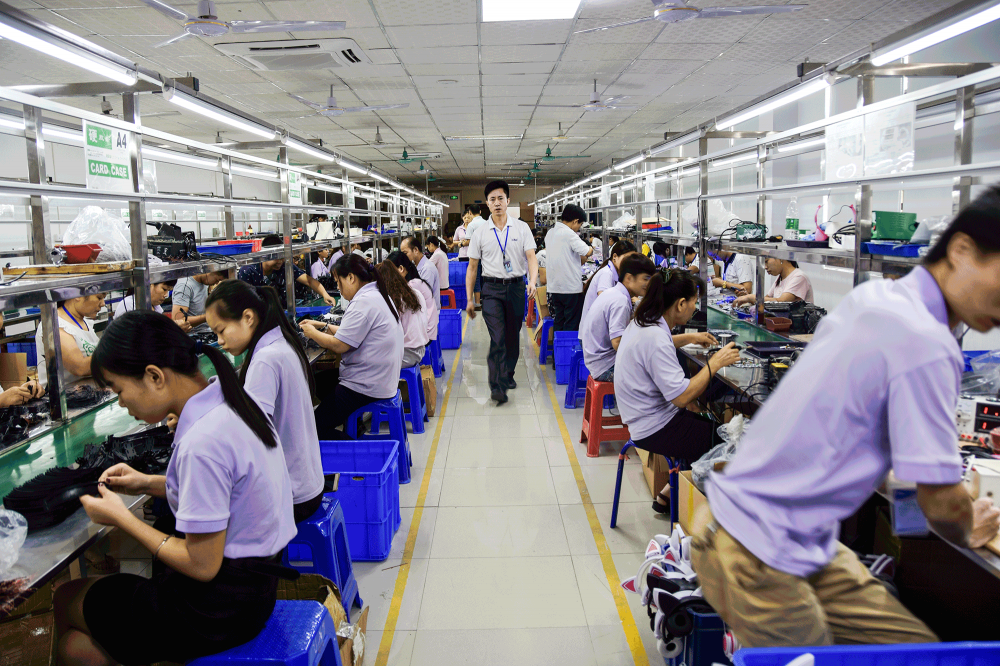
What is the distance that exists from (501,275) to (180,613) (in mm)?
4293

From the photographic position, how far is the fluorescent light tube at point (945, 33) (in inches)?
87.1

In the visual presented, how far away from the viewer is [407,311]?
495 centimetres

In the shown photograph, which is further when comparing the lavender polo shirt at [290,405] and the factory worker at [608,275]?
the factory worker at [608,275]

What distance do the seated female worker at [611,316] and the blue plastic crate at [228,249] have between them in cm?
261

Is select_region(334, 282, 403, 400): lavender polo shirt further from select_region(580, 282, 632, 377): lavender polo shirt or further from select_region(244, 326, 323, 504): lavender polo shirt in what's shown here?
select_region(580, 282, 632, 377): lavender polo shirt

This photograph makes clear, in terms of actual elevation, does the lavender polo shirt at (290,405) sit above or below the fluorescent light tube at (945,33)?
below

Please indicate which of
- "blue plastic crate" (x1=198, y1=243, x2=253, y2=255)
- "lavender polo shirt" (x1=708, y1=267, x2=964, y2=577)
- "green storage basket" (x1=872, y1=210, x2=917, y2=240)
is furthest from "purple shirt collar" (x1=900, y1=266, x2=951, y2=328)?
"blue plastic crate" (x1=198, y1=243, x2=253, y2=255)

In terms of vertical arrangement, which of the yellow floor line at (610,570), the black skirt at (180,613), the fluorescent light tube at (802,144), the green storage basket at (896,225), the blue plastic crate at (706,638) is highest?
the fluorescent light tube at (802,144)

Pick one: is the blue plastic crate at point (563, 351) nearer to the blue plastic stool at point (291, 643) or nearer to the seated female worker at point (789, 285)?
the seated female worker at point (789, 285)

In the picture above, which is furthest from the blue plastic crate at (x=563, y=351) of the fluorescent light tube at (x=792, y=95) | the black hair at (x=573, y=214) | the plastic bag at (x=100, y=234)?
the plastic bag at (x=100, y=234)

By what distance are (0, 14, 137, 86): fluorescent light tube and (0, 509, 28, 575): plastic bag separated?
5.24 ft

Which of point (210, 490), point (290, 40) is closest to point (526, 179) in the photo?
point (290, 40)

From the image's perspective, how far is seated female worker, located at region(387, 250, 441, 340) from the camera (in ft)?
18.0

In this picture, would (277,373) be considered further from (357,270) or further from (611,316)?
(611,316)
